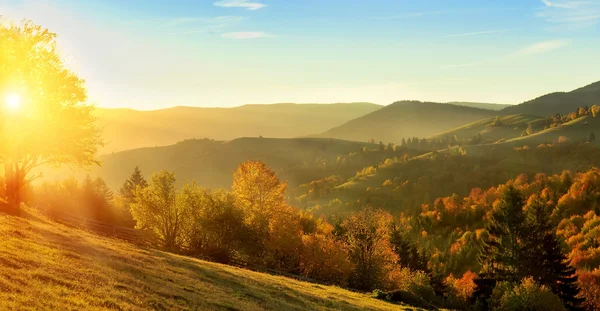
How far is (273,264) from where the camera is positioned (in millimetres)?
69938

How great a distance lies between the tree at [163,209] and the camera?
2899 inches

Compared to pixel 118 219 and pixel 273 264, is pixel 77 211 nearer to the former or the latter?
pixel 118 219

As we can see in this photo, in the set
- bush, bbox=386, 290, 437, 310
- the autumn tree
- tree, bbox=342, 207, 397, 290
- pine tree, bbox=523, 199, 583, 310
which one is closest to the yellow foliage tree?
the autumn tree

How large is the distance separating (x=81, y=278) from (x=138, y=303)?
395cm

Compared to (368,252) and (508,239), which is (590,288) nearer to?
(508,239)

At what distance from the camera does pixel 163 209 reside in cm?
7425

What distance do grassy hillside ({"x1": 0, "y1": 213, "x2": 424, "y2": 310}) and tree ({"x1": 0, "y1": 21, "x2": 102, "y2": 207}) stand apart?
36.3 feet

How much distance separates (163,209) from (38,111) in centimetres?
3292

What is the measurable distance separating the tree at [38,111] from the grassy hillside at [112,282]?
11.1m


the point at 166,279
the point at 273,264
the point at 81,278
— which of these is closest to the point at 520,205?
the point at 273,264

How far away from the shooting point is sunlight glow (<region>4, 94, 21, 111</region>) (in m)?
41.9

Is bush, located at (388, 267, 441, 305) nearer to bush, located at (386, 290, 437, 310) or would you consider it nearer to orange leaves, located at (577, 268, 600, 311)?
bush, located at (386, 290, 437, 310)

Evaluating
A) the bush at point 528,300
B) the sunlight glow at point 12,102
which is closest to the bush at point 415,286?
the bush at point 528,300

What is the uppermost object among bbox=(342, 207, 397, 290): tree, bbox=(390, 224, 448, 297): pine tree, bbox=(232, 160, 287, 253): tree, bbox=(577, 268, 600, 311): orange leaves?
bbox=(232, 160, 287, 253): tree
